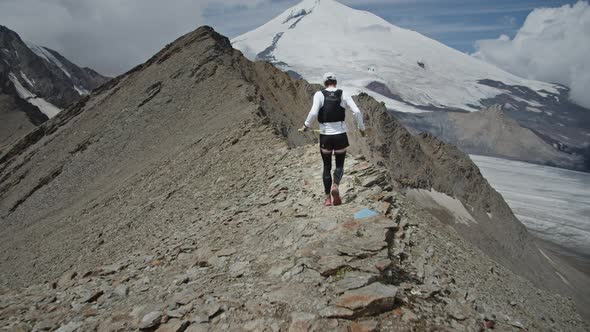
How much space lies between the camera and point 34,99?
13275 cm

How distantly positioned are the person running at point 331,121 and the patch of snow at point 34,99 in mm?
141357

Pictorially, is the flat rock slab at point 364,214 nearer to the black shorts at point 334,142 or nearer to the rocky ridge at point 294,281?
the rocky ridge at point 294,281

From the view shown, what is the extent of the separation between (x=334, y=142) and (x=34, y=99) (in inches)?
5996

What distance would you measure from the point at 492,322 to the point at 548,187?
159 metres

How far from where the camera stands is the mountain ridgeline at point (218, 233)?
5176 mm

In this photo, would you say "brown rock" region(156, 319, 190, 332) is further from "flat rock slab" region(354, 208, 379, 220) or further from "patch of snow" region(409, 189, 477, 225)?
"patch of snow" region(409, 189, 477, 225)

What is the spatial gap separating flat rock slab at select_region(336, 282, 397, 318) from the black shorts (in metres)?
3.06

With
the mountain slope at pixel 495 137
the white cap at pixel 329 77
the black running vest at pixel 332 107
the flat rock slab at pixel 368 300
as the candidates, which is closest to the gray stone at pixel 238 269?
the flat rock slab at pixel 368 300

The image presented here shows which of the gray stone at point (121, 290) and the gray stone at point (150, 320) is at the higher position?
the gray stone at point (150, 320)

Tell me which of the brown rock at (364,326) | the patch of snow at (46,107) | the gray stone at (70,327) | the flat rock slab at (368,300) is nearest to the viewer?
A: the brown rock at (364,326)

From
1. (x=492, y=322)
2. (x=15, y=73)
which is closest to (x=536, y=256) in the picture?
(x=492, y=322)

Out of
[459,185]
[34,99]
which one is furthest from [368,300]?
[34,99]

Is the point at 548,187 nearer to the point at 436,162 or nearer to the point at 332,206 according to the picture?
the point at 436,162

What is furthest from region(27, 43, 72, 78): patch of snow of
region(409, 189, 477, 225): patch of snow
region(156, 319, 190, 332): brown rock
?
region(156, 319, 190, 332): brown rock
